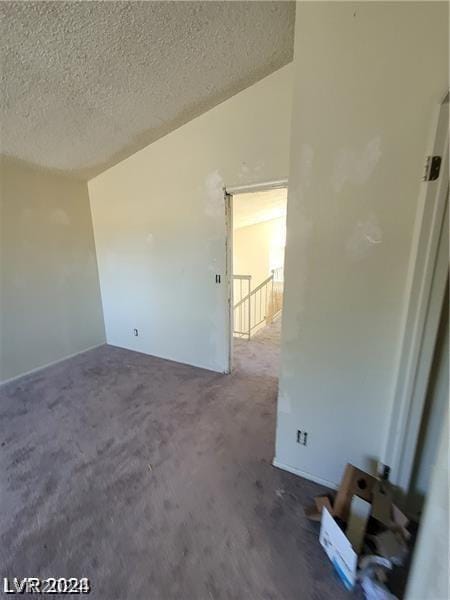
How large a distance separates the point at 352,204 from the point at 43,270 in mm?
3303

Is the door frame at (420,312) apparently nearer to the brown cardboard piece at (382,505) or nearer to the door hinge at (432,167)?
the door hinge at (432,167)

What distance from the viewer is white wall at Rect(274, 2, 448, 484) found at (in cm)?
104

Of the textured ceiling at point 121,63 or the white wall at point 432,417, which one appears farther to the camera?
the textured ceiling at point 121,63

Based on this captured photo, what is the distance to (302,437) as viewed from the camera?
1552 millimetres

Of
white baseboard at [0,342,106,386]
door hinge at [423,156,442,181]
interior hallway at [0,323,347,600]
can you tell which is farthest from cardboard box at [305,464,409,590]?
white baseboard at [0,342,106,386]

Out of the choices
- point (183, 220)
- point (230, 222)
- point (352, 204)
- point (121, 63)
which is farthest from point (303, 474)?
point (121, 63)

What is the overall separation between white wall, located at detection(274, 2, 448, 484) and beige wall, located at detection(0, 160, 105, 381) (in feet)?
9.61

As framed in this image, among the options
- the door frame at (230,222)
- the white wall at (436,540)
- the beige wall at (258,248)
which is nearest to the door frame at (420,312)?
the white wall at (436,540)

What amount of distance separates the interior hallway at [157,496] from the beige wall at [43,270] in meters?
0.62

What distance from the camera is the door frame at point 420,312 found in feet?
3.31

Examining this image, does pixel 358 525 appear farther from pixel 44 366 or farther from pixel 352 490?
pixel 44 366

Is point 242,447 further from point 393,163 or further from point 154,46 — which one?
point 154,46

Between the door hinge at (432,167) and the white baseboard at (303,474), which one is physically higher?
the door hinge at (432,167)

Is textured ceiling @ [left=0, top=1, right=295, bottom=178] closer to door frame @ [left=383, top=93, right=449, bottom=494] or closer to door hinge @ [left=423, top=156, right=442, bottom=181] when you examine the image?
door hinge @ [left=423, top=156, right=442, bottom=181]
